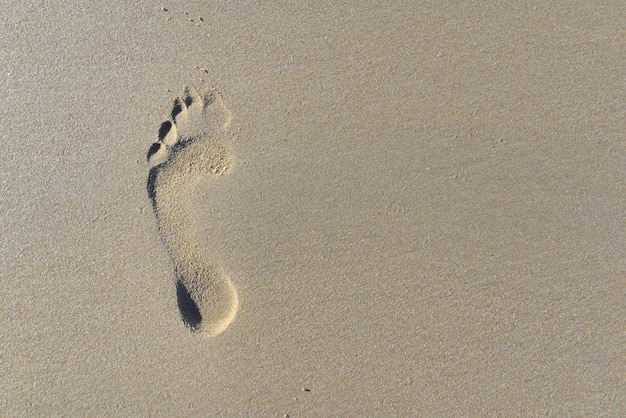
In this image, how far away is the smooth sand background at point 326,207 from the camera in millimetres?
1865

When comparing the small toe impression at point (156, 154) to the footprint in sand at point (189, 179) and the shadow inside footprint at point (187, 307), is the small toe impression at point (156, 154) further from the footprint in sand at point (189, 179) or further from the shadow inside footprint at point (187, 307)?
the shadow inside footprint at point (187, 307)

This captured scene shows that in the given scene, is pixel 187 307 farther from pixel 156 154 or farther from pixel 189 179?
pixel 156 154

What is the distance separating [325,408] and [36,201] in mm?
1973

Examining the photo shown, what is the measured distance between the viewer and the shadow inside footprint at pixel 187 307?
1878mm

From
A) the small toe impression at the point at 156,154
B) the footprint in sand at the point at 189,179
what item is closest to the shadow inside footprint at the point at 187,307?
the footprint in sand at the point at 189,179

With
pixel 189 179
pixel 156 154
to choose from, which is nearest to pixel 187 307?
pixel 189 179

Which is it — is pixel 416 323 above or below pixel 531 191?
Answer: below

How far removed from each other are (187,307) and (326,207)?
95cm

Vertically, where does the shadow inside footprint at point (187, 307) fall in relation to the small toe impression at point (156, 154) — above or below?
below

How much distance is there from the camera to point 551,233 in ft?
6.14

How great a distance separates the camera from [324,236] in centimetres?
190

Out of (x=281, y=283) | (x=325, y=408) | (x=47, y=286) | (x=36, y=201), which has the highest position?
(x=36, y=201)

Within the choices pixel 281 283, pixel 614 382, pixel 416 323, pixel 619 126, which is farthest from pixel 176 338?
pixel 619 126

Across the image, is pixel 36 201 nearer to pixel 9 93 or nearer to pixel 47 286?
pixel 47 286
